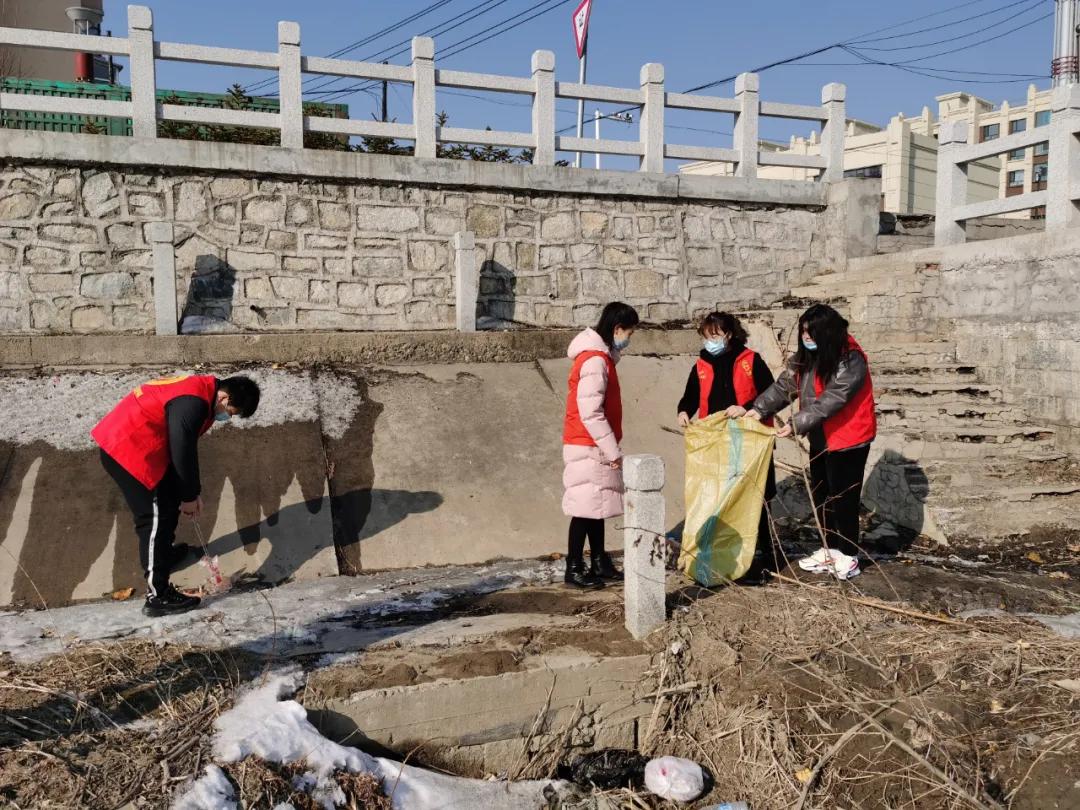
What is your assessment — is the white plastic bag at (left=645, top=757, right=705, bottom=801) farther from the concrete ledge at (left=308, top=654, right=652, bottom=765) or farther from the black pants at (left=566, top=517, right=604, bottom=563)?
the black pants at (left=566, top=517, right=604, bottom=563)

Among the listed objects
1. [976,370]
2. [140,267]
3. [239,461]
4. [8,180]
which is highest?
[8,180]

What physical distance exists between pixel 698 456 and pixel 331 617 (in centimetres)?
239

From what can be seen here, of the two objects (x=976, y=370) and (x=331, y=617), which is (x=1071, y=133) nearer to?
(x=976, y=370)

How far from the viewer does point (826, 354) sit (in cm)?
486

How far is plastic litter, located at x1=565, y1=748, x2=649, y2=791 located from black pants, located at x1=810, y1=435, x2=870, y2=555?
1.98 metres

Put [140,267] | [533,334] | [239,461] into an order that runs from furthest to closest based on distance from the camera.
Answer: [533,334] < [140,267] < [239,461]

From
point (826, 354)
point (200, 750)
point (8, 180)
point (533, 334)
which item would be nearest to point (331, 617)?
point (200, 750)

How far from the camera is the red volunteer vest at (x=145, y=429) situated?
14.8 ft

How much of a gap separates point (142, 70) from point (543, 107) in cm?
410

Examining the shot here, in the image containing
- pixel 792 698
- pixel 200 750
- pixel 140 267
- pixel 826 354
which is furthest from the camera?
pixel 140 267

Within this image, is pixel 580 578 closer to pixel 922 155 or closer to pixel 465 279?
pixel 465 279

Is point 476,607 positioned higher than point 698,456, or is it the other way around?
point 698,456

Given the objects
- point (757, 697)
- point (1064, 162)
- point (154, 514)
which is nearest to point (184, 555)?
point (154, 514)

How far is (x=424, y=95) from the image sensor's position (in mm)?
8562
